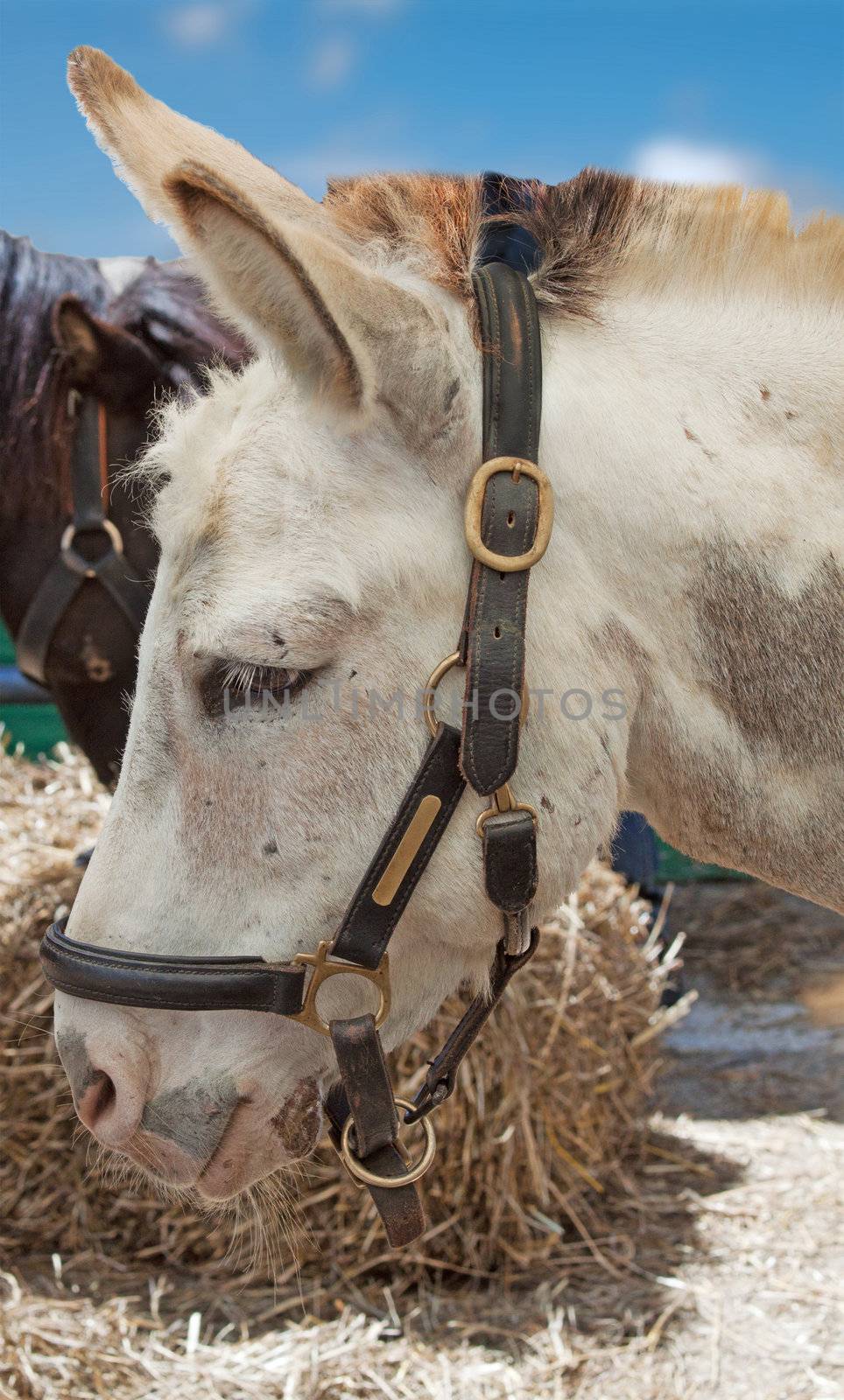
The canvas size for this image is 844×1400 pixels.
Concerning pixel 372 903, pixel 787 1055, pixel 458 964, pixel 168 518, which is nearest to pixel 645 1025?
pixel 787 1055

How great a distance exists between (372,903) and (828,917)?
509cm

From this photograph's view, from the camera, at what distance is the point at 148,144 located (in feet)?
4.44

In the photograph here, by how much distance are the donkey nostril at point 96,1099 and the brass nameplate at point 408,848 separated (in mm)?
440

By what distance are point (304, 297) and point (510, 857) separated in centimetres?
68

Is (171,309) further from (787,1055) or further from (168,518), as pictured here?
(787,1055)

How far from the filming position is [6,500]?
3055 mm

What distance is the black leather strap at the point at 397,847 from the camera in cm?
128

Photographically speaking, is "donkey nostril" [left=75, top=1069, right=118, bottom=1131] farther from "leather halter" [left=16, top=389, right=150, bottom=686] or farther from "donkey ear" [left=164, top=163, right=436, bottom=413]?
"leather halter" [left=16, top=389, right=150, bottom=686]

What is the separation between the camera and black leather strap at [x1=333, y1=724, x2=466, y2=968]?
1281mm

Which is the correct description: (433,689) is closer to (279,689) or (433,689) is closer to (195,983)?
(279,689)

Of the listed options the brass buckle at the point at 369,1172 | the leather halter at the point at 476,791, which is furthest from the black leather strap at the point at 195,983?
the brass buckle at the point at 369,1172

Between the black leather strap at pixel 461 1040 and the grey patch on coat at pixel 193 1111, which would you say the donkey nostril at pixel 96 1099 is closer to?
the grey patch on coat at pixel 193 1111

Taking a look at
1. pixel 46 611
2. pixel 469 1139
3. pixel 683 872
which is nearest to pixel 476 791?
pixel 469 1139

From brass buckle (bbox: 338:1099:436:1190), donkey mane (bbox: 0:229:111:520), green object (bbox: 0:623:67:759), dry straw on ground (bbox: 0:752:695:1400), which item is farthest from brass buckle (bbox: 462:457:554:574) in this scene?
green object (bbox: 0:623:67:759)
